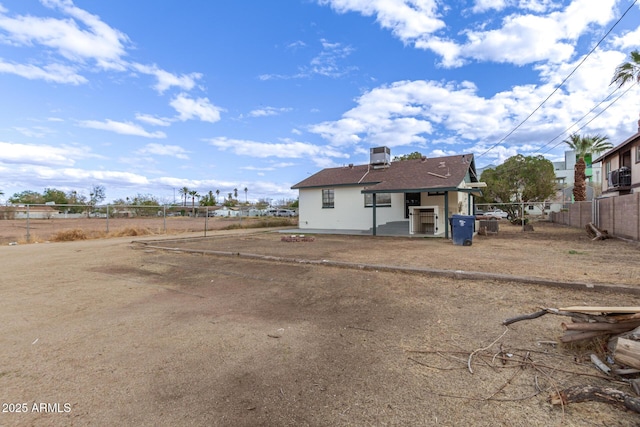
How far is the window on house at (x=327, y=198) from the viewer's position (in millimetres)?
20120

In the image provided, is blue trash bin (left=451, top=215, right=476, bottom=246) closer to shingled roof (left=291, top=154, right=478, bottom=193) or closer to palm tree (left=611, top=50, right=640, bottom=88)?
shingled roof (left=291, top=154, right=478, bottom=193)

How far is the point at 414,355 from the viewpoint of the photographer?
10.5 ft

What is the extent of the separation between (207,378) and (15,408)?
1.41 m

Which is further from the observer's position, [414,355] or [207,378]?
[414,355]

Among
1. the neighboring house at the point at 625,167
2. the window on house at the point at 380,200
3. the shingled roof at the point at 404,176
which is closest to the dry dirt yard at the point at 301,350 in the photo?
the shingled roof at the point at 404,176

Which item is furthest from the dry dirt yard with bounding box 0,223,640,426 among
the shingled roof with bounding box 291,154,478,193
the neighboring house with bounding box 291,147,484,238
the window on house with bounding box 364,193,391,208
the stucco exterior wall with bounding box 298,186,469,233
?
the window on house with bounding box 364,193,391,208

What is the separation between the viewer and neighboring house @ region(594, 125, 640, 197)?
20.9 metres

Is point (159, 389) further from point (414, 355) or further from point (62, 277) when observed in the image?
point (62, 277)

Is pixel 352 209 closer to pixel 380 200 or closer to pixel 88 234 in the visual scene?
pixel 380 200

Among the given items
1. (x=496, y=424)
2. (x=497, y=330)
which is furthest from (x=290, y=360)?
(x=497, y=330)

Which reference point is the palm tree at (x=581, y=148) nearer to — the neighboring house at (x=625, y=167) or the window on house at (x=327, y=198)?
the neighboring house at (x=625, y=167)

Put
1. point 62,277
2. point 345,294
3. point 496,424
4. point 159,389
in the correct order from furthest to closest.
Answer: point 62,277 < point 345,294 < point 159,389 < point 496,424

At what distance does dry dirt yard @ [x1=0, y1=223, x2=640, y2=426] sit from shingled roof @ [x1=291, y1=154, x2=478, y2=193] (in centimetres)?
862

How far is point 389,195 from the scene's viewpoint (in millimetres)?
18172
